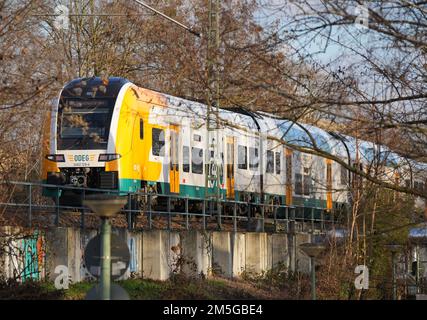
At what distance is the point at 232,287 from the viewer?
27.7 metres

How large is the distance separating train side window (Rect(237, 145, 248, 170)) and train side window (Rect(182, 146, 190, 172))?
2.88m

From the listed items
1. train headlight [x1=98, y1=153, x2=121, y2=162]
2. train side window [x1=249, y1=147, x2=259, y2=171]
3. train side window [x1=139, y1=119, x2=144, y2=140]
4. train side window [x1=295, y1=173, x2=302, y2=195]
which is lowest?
train side window [x1=295, y1=173, x2=302, y2=195]

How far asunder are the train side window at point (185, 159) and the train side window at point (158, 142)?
1236 mm

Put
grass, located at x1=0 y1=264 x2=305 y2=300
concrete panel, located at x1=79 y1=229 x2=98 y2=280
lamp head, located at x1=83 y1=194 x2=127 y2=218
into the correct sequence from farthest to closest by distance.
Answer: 1. concrete panel, located at x1=79 y1=229 x2=98 y2=280
2. grass, located at x1=0 y1=264 x2=305 y2=300
3. lamp head, located at x1=83 y1=194 x2=127 y2=218

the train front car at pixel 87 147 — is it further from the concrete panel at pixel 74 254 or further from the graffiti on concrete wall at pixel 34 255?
the graffiti on concrete wall at pixel 34 255

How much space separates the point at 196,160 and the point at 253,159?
335 centimetres

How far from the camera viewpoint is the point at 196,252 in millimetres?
27562

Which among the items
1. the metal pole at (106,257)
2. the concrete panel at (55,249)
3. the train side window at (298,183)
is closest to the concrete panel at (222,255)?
the train side window at (298,183)

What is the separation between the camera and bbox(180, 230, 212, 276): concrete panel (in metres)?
27.1

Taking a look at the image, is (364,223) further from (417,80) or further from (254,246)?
(417,80)

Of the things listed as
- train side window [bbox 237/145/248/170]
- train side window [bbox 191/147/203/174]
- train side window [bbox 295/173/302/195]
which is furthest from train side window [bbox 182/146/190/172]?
train side window [bbox 295/173/302/195]

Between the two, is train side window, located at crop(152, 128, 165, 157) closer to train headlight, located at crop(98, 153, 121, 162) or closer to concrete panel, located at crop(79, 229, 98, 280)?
train headlight, located at crop(98, 153, 121, 162)
